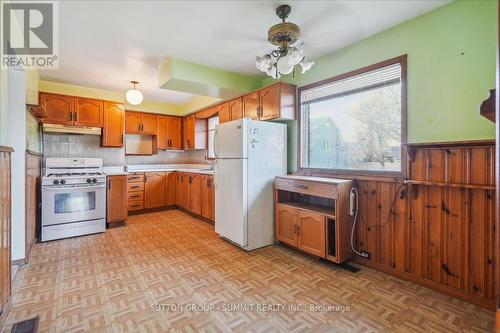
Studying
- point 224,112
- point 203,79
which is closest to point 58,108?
point 203,79

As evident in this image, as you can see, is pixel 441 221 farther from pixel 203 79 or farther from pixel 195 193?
pixel 195 193

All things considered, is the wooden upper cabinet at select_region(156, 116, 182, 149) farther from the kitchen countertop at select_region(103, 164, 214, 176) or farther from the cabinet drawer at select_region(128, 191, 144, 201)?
the cabinet drawer at select_region(128, 191, 144, 201)

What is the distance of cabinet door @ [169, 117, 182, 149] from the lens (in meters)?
6.02

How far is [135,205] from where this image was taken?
5090mm

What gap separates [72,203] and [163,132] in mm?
2622

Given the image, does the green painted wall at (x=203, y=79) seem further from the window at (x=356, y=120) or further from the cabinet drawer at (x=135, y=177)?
the cabinet drawer at (x=135, y=177)

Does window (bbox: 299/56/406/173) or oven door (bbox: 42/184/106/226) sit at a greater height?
window (bbox: 299/56/406/173)

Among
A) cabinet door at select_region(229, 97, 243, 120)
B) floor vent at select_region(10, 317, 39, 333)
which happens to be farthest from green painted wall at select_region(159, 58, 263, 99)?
floor vent at select_region(10, 317, 39, 333)

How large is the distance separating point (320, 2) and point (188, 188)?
4.00m

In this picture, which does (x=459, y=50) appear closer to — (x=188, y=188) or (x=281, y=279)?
(x=281, y=279)

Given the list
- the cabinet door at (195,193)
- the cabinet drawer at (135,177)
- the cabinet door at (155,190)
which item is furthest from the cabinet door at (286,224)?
the cabinet drawer at (135,177)

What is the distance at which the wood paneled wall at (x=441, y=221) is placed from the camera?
1.96 metres

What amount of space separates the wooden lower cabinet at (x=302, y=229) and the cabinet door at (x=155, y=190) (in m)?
3.15

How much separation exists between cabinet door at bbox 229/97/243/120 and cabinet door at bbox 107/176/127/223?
2277 mm
